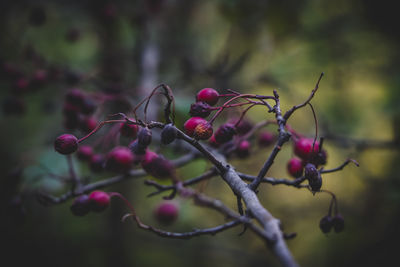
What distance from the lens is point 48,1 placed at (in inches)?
93.4

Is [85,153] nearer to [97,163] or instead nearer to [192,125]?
[97,163]

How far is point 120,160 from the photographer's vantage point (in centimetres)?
102

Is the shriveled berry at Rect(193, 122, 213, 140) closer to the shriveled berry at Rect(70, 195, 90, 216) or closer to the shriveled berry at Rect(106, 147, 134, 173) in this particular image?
the shriveled berry at Rect(106, 147, 134, 173)

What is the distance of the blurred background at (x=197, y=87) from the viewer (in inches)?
74.7

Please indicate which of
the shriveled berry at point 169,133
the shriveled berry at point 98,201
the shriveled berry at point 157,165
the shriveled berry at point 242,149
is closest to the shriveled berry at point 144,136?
the shriveled berry at point 169,133

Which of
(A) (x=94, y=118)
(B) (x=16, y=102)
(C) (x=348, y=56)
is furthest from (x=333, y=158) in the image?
(B) (x=16, y=102)

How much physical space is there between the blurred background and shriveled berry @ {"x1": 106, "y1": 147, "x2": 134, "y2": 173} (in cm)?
57

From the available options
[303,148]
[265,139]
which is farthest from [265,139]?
[303,148]

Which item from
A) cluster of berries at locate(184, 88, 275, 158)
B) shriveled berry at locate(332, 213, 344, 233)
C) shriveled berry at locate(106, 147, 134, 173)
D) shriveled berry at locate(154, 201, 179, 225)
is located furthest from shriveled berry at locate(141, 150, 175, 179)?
shriveled berry at locate(332, 213, 344, 233)

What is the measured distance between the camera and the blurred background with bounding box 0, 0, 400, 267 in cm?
190

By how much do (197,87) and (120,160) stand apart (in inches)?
65.5

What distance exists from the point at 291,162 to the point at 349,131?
6.33 feet

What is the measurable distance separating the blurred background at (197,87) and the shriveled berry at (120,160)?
57cm

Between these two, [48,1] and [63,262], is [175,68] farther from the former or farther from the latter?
[63,262]
